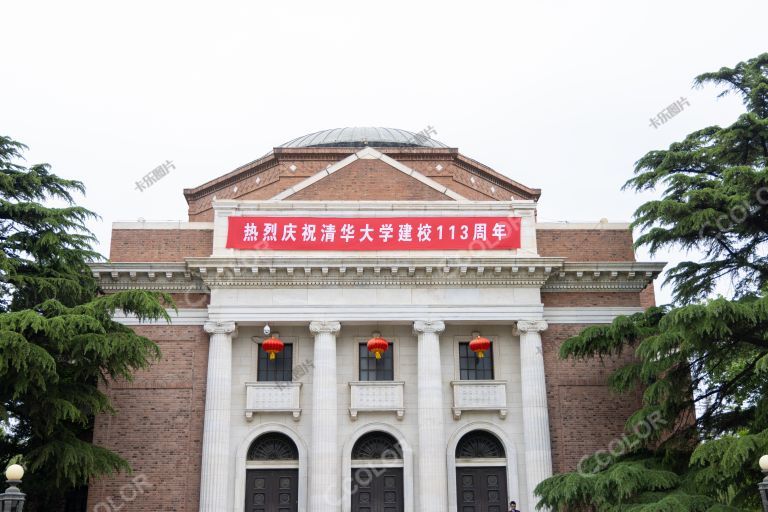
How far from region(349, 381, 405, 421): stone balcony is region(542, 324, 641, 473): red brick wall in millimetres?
4304

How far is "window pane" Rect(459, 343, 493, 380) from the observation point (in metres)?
24.9

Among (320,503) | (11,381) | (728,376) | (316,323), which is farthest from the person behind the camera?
(728,376)

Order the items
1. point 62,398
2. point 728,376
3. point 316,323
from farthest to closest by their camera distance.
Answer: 1. point 728,376
2. point 316,323
3. point 62,398

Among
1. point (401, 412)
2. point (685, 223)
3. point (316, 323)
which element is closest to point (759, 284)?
point (685, 223)

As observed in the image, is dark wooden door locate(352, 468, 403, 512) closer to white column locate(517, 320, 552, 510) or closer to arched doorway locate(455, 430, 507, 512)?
arched doorway locate(455, 430, 507, 512)

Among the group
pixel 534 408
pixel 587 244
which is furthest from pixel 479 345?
pixel 587 244

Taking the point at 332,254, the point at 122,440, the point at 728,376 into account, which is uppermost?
the point at 332,254

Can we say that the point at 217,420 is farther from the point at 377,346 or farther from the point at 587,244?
the point at 587,244

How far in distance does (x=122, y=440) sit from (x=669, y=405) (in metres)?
14.4

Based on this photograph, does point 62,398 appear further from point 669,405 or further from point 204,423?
point 669,405

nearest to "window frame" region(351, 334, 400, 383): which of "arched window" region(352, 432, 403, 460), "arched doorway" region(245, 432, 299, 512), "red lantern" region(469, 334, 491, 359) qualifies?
"arched window" region(352, 432, 403, 460)

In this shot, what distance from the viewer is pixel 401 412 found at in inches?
941

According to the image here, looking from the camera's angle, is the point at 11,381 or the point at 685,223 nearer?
the point at 11,381

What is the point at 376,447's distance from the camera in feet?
79.2
